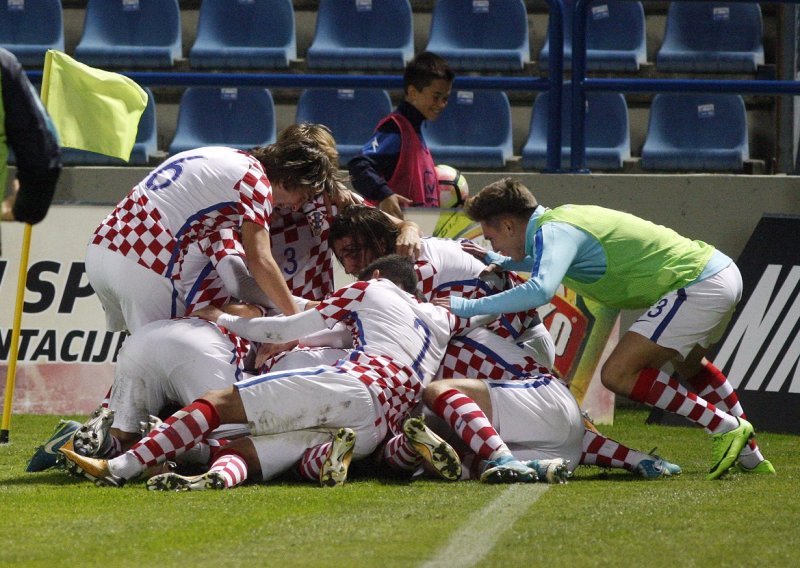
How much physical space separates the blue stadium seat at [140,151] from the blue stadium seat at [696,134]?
149 inches

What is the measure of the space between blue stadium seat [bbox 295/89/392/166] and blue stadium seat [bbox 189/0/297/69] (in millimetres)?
596

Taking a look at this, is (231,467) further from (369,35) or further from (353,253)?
(369,35)

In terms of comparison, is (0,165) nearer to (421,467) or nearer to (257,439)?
(257,439)

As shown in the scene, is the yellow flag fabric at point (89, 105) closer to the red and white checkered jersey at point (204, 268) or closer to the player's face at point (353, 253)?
the red and white checkered jersey at point (204, 268)

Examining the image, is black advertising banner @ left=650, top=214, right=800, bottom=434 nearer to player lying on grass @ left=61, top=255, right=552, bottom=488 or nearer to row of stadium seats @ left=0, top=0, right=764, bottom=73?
player lying on grass @ left=61, top=255, right=552, bottom=488

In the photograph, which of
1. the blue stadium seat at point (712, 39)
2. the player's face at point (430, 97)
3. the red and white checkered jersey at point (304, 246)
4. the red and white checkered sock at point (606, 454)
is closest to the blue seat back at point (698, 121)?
the blue stadium seat at point (712, 39)

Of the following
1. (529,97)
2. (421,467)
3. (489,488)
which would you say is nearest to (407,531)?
(489,488)

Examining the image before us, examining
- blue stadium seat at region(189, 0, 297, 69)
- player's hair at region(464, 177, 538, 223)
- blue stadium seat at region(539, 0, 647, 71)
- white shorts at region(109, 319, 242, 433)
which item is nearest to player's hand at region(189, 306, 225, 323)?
white shorts at region(109, 319, 242, 433)

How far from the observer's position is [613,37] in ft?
36.3

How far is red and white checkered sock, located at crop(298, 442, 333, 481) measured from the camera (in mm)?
5340

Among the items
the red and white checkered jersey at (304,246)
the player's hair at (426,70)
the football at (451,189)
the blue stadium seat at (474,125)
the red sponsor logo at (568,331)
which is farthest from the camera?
the blue stadium seat at (474,125)

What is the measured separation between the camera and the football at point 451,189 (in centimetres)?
816

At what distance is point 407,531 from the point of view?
4219 millimetres

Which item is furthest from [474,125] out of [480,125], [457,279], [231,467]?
[231,467]
